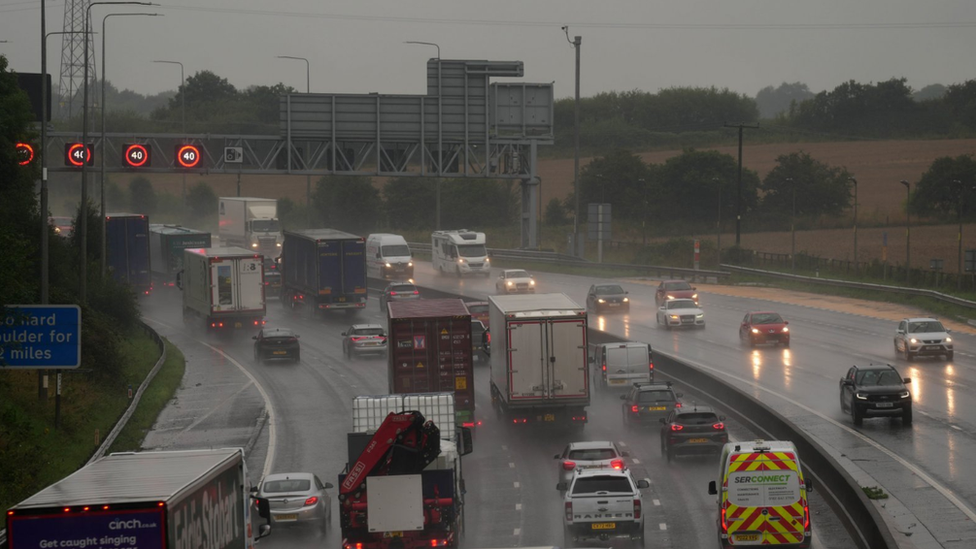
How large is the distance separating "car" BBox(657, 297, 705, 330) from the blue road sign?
36.2 metres

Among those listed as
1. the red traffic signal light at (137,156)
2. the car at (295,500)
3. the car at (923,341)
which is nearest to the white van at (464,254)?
the red traffic signal light at (137,156)

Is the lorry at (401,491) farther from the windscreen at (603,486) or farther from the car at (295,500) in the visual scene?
the car at (295,500)

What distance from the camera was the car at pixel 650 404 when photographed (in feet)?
117

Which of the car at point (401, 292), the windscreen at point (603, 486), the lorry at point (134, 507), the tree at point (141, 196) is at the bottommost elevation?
the windscreen at point (603, 486)

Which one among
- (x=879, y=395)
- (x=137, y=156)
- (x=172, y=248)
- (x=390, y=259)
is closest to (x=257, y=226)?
(x=172, y=248)

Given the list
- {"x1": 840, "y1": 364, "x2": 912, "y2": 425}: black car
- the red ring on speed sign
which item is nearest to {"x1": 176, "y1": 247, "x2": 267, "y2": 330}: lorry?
the red ring on speed sign

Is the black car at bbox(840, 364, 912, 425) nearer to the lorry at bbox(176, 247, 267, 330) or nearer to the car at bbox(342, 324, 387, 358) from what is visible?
the car at bbox(342, 324, 387, 358)

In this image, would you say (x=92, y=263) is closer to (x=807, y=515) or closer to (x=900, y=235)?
(x=807, y=515)

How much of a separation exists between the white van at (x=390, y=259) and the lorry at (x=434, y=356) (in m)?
A: 40.6

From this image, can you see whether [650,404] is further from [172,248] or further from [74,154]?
[172,248]

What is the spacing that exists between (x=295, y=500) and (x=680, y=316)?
34.4 m

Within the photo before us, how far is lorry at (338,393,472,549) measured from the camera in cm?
2012

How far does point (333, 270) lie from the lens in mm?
60844

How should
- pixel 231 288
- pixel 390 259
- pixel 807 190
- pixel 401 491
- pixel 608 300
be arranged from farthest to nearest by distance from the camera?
pixel 807 190, pixel 390 259, pixel 608 300, pixel 231 288, pixel 401 491
